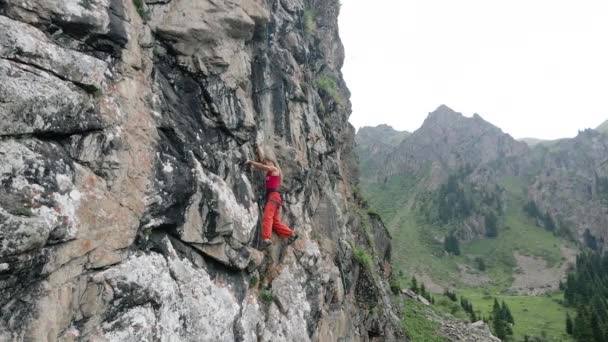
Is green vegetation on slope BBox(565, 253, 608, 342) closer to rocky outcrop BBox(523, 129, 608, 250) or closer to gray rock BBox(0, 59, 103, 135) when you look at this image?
rocky outcrop BBox(523, 129, 608, 250)

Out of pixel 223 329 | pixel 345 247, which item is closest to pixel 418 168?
pixel 345 247

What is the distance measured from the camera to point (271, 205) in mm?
14711

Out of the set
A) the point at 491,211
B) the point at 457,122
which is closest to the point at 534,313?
the point at 491,211

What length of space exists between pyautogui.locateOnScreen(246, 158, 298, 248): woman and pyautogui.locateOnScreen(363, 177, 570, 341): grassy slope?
79.0 meters

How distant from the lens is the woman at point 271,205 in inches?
567

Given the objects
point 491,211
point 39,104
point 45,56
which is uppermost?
point 45,56

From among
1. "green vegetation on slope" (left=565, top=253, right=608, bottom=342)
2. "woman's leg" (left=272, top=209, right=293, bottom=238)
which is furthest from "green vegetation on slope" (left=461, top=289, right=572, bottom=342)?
"woman's leg" (left=272, top=209, right=293, bottom=238)

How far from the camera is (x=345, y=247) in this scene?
22719mm

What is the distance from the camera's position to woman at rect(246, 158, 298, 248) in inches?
567

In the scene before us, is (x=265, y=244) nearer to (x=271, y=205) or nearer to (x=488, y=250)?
(x=271, y=205)

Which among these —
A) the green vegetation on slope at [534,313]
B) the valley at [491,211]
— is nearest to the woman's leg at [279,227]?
the green vegetation on slope at [534,313]

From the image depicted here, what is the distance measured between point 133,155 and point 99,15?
337 centimetres

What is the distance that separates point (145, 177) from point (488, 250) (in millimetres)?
145029

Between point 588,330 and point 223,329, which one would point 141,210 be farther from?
point 588,330
